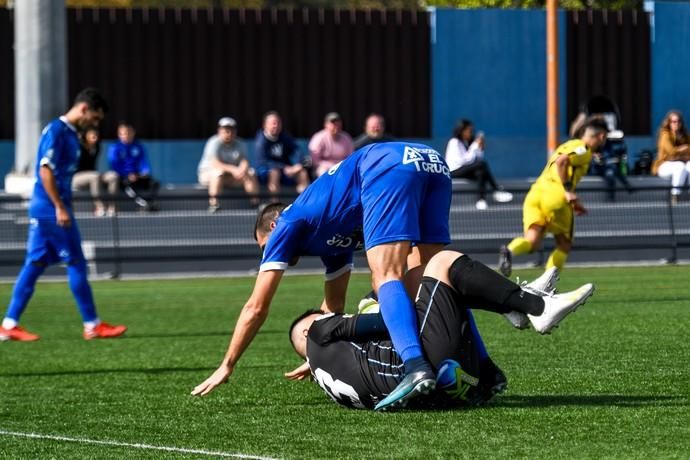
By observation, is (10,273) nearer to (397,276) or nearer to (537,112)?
(537,112)

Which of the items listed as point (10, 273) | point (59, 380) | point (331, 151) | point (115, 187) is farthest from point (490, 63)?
point (59, 380)

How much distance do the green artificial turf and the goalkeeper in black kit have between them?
15 centimetres

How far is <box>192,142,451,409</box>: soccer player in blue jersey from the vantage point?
764cm

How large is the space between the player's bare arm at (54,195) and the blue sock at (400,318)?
16.9 ft

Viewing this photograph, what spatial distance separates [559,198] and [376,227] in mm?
7879

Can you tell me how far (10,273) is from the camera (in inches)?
821

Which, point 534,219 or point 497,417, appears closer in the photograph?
point 497,417

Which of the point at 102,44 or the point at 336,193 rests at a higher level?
the point at 102,44

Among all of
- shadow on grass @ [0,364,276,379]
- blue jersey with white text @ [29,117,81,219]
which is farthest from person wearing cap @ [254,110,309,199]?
shadow on grass @ [0,364,276,379]

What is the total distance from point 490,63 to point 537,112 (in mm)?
1296

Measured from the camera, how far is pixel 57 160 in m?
12.3

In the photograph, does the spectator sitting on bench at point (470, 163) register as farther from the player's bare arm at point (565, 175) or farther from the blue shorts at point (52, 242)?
the blue shorts at point (52, 242)

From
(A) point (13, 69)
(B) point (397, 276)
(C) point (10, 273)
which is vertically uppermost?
(A) point (13, 69)

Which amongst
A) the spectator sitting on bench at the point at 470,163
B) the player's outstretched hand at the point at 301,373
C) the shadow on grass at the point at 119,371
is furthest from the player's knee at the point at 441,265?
the spectator sitting on bench at the point at 470,163
